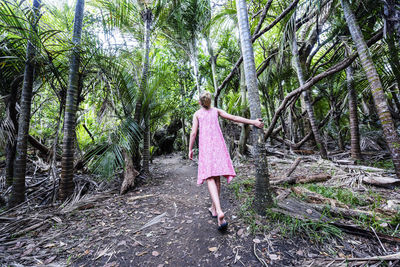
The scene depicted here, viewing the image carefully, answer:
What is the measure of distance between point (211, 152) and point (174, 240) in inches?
49.0

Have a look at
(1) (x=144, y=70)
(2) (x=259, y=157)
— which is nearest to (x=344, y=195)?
(2) (x=259, y=157)

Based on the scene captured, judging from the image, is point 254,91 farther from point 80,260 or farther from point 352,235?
point 80,260

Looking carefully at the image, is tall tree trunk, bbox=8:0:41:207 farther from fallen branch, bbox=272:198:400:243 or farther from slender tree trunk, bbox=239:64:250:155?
slender tree trunk, bbox=239:64:250:155

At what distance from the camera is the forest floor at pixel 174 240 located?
1.59 meters

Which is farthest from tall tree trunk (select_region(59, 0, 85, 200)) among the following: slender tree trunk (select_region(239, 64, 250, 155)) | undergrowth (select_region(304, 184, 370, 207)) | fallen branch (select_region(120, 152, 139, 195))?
slender tree trunk (select_region(239, 64, 250, 155))

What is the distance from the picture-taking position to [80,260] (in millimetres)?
1777

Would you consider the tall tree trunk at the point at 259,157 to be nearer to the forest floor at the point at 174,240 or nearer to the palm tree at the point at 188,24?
the forest floor at the point at 174,240

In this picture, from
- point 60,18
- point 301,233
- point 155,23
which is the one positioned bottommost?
point 301,233

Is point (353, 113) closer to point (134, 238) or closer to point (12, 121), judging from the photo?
point (134, 238)

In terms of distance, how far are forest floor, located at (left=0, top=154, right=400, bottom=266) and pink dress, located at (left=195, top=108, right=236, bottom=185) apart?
0.72 m

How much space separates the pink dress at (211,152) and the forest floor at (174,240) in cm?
72

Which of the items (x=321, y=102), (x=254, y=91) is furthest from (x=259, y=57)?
(x=254, y=91)

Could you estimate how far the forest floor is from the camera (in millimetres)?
1590

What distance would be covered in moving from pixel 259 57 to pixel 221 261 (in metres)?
9.28
